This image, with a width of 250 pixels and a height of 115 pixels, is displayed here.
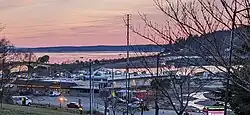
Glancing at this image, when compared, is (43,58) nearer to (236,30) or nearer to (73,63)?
(73,63)

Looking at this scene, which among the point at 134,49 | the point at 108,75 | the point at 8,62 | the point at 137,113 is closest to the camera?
the point at 134,49

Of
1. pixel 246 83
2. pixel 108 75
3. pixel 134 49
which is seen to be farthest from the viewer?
pixel 108 75

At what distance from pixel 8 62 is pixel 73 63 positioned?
90.7 feet

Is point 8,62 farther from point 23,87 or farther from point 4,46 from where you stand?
point 23,87

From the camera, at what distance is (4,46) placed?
181 ft

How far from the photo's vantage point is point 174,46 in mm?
6230

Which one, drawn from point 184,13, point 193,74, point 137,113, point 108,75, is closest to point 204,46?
point 184,13

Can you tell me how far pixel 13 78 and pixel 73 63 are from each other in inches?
1061

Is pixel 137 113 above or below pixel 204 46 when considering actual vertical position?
below

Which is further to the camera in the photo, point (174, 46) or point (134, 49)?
point (134, 49)

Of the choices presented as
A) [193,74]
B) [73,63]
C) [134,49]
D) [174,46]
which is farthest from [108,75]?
[174,46]

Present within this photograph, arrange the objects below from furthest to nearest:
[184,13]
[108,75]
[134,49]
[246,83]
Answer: [108,75]
[134,49]
[184,13]
[246,83]

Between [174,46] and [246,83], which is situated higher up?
[174,46]

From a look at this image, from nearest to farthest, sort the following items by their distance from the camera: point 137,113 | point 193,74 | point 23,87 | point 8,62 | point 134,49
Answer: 1. point 134,49
2. point 193,74
3. point 137,113
4. point 8,62
5. point 23,87
